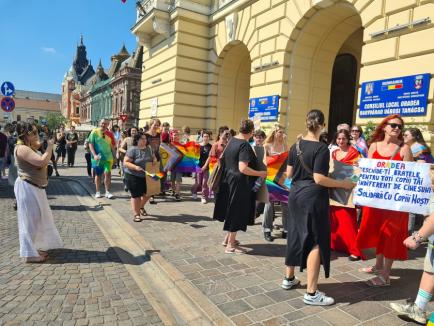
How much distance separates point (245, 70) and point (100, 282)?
13047 mm

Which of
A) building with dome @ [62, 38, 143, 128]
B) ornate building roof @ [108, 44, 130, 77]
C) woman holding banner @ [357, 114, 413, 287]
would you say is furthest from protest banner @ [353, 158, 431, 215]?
ornate building roof @ [108, 44, 130, 77]

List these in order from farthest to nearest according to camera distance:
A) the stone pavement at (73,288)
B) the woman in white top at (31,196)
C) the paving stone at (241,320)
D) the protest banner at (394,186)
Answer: the woman in white top at (31,196) → the protest banner at (394,186) → the stone pavement at (73,288) → the paving stone at (241,320)

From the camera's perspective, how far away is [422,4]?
7.07 metres

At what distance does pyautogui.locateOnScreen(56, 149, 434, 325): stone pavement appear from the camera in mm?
3207

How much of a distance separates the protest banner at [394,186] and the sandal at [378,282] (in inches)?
34.8

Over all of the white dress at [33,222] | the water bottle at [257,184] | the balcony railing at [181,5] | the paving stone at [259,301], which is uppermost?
the balcony railing at [181,5]

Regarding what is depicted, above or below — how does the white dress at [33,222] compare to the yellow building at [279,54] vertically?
below

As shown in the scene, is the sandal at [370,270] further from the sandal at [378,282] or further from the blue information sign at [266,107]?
the blue information sign at [266,107]

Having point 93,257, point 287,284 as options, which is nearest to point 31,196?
point 93,257

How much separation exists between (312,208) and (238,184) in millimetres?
1500

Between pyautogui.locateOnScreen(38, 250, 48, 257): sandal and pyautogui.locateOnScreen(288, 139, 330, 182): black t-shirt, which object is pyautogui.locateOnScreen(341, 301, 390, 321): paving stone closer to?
pyautogui.locateOnScreen(288, 139, 330, 182): black t-shirt

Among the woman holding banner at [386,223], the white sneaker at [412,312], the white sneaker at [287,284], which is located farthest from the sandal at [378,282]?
the white sneaker at [287,284]

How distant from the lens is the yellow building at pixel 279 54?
24.8ft

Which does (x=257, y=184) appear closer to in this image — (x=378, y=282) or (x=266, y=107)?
(x=378, y=282)
